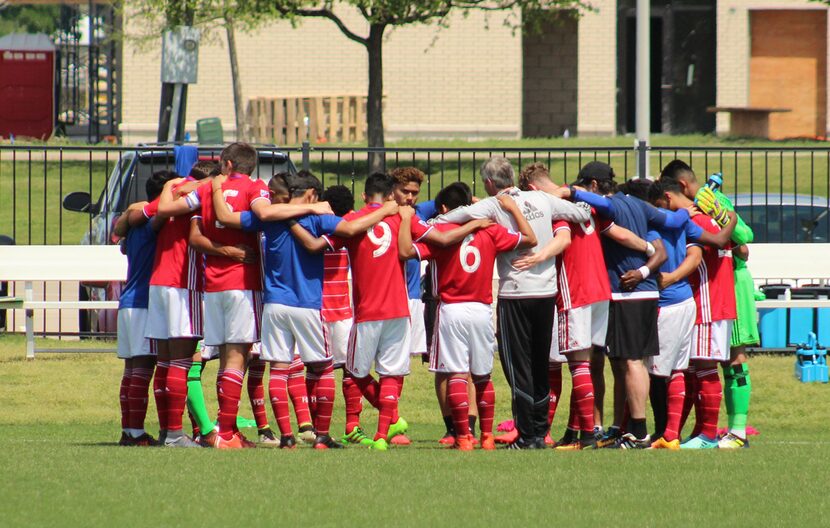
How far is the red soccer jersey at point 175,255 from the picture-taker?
9.98 metres

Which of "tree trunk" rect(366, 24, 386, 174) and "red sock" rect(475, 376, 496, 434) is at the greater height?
"tree trunk" rect(366, 24, 386, 174)

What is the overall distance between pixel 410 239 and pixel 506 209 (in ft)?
2.28

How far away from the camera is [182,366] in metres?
10.1

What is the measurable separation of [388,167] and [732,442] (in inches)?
722

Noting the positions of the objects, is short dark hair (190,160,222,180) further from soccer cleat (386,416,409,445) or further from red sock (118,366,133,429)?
soccer cleat (386,416,409,445)

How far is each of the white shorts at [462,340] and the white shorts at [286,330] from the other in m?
0.84

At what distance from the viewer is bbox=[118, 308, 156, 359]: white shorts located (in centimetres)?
1013

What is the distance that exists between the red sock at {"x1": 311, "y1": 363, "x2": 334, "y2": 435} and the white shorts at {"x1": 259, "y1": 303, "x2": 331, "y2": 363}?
31 cm

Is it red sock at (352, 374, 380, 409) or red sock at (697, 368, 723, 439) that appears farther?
red sock at (352, 374, 380, 409)

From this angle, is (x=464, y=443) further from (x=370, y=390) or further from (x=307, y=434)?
(x=370, y=390)

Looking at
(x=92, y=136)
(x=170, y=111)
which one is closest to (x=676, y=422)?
(x=170, y=111)

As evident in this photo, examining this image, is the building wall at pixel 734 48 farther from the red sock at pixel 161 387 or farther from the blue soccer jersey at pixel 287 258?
the red sock at pixel 161 387

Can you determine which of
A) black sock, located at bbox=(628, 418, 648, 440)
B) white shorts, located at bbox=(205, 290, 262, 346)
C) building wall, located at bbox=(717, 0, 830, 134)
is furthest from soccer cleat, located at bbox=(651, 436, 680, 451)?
building wall, located at bbox=(717, 0, 830, 134)

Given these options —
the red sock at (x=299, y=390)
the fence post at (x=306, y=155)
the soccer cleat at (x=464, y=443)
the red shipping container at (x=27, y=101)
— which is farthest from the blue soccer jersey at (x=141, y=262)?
the red shipping container at (x=27, y=101)
